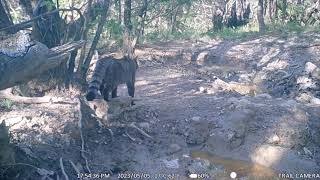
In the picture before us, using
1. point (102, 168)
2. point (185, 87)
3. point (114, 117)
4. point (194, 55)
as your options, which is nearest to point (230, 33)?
point (194, 55)

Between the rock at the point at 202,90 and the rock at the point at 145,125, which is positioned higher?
the rock at the point at 145,125

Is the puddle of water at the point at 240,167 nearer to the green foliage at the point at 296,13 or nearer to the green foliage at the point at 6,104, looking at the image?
the green foliage at the point at 6,104

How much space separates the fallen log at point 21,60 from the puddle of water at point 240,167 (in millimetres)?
2998

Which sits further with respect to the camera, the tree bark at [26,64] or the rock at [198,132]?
the rock at [198,132]

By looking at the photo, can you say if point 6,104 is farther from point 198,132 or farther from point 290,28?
point 290,28

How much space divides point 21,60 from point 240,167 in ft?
12.2

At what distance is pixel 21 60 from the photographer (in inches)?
192

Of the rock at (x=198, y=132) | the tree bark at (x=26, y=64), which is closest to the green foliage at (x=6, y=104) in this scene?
the tree bark at (x=26, y=64)

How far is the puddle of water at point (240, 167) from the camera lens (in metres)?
6.63

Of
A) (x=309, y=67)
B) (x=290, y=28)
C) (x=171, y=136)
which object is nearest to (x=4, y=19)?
(x=171, y=136)

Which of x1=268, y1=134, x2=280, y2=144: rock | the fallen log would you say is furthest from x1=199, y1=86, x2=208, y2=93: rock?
the fallen log

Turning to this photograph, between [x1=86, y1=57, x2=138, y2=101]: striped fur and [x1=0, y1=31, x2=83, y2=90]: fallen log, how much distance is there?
218cm

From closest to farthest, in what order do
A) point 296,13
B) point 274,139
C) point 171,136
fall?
point 274,139 < point 171,136 < point 296,13

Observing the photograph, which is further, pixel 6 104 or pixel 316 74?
pixel 316 74
